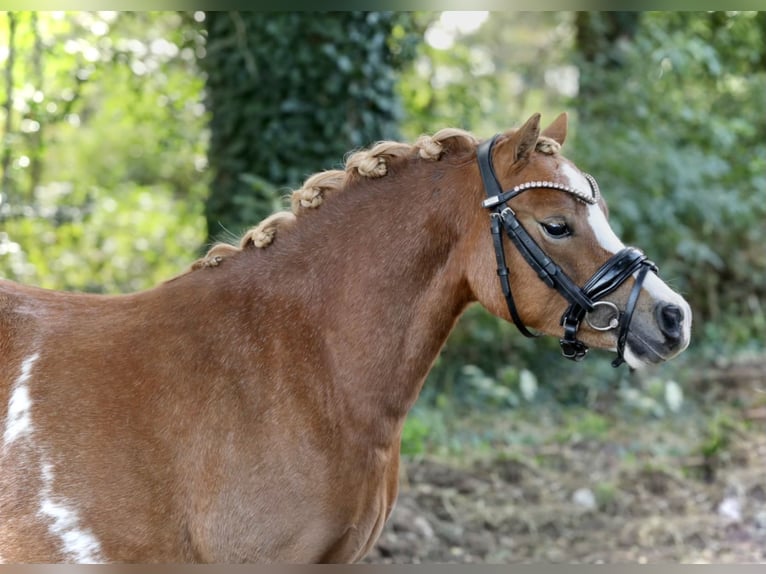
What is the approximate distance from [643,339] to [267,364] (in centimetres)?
133

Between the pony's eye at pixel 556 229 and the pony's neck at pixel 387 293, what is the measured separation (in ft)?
0.95

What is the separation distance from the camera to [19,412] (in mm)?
3020

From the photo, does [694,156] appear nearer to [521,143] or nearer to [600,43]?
[600,43]

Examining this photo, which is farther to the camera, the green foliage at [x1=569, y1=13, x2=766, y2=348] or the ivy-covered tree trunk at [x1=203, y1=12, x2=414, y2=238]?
the green foliage at [x1=569, y1=13, x2=766, y2=348]

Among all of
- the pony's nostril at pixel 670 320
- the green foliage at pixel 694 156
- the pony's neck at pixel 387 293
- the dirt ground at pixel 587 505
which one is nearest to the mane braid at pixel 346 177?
the pony's neck at pixel 387 293

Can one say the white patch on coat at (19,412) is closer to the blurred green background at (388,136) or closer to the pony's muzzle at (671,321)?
the pony's muzzle at (671,321)

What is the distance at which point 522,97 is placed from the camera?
545 inches

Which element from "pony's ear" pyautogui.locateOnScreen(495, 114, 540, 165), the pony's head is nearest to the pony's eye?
the pony's head

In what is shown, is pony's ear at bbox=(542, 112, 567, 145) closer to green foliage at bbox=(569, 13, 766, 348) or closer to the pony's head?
the pony's head

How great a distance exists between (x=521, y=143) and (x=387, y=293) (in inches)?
28.6

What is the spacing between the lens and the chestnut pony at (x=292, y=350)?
295 centimetres

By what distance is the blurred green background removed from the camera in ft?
23.8

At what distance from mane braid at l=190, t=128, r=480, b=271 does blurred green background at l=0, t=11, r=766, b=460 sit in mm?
2436

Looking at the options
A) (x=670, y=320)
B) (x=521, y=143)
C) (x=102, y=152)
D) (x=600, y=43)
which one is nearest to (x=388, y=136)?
(x=521, y=143)
